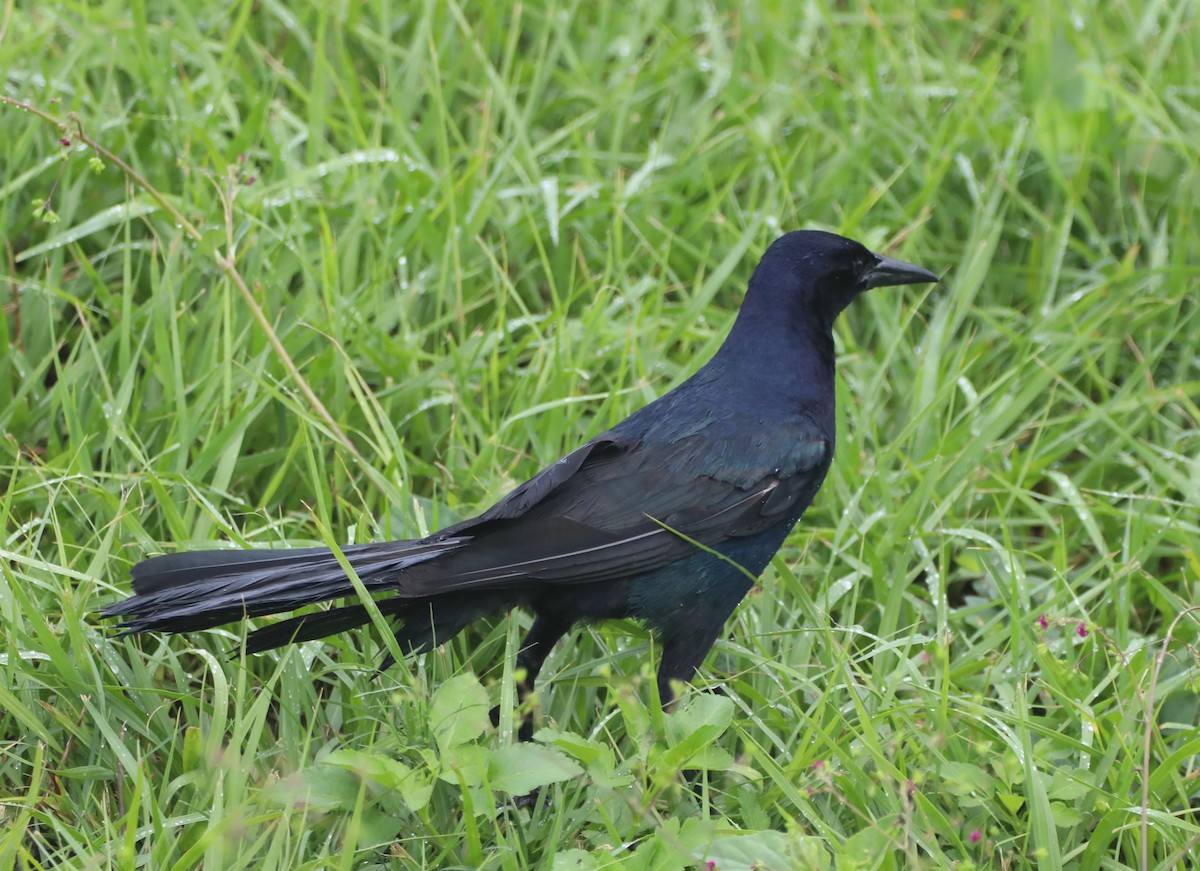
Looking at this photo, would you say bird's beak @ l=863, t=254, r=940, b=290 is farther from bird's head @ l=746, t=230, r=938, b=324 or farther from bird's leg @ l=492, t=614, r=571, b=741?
bird's leg @ l=492, t=614, r=571, b=741

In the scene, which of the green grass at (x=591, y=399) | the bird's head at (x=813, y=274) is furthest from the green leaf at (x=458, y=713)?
the bird's head at (x=813, y=274)

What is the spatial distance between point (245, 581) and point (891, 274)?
1.90 m

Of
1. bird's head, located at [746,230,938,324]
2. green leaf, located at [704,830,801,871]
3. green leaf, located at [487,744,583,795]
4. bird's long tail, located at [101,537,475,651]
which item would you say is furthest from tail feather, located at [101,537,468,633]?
bird's head, located at [746,230,938,324]

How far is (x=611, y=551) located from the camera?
2.81 metres

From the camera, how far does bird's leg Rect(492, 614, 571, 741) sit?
2.96m

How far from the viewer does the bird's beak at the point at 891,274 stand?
355 cm

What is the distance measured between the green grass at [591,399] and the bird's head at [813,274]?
0.45m

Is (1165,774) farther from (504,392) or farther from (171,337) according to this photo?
(171,337)

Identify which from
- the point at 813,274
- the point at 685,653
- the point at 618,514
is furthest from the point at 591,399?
the point at 685,653

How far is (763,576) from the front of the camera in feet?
11.0

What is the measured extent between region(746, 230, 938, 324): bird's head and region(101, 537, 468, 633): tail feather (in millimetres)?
1073

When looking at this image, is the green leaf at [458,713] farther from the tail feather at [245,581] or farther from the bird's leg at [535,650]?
the bird's leg at [535,650]

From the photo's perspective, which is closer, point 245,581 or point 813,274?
point 245,581

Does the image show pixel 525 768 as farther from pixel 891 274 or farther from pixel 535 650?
pixel 891 274
